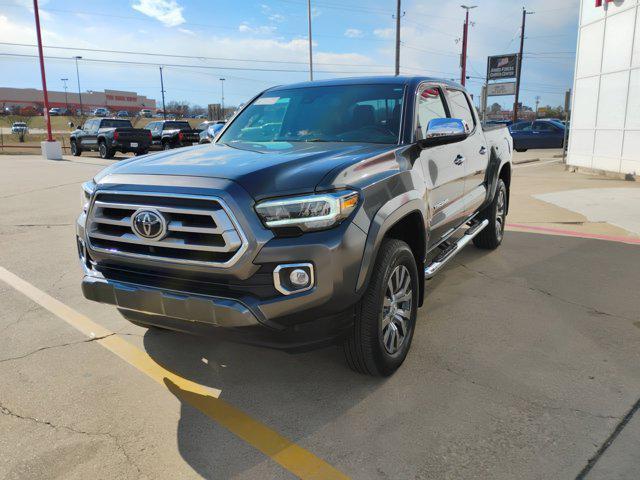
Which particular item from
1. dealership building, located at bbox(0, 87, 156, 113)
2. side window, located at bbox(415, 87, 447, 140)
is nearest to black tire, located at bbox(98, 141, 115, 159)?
side window, located at bbox(415, 87, 447, 140)

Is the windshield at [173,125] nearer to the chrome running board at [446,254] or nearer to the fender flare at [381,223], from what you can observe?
the chrome running board at [446,254]

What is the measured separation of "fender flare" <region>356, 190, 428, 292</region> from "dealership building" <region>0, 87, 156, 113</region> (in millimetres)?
127695

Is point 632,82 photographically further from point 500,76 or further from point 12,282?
point 500,76

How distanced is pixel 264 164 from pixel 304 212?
1.45 feet

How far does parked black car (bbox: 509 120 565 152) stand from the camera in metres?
26.8

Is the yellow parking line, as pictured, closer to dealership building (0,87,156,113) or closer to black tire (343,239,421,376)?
black tire (343,239,421,376)

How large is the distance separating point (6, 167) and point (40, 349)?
17.1 metres

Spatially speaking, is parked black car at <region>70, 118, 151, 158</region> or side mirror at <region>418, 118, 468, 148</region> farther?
parked black car at <region>70, 118, 151, 158</region>

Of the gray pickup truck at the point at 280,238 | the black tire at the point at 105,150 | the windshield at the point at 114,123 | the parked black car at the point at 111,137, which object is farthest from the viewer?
the windshield at the point at 114,123

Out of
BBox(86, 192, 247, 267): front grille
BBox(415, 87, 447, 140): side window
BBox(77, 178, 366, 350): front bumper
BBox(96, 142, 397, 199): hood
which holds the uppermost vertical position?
A: BBox(415, 87, 447, 140): side window

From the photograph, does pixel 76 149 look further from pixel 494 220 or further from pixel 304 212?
pixel 304 212

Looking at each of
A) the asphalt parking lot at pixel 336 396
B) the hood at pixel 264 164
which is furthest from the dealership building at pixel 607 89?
the hood at pixel 264 164

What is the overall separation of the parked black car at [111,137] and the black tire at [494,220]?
1832 centimetres

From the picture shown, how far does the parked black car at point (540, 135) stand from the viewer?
1053 inches
